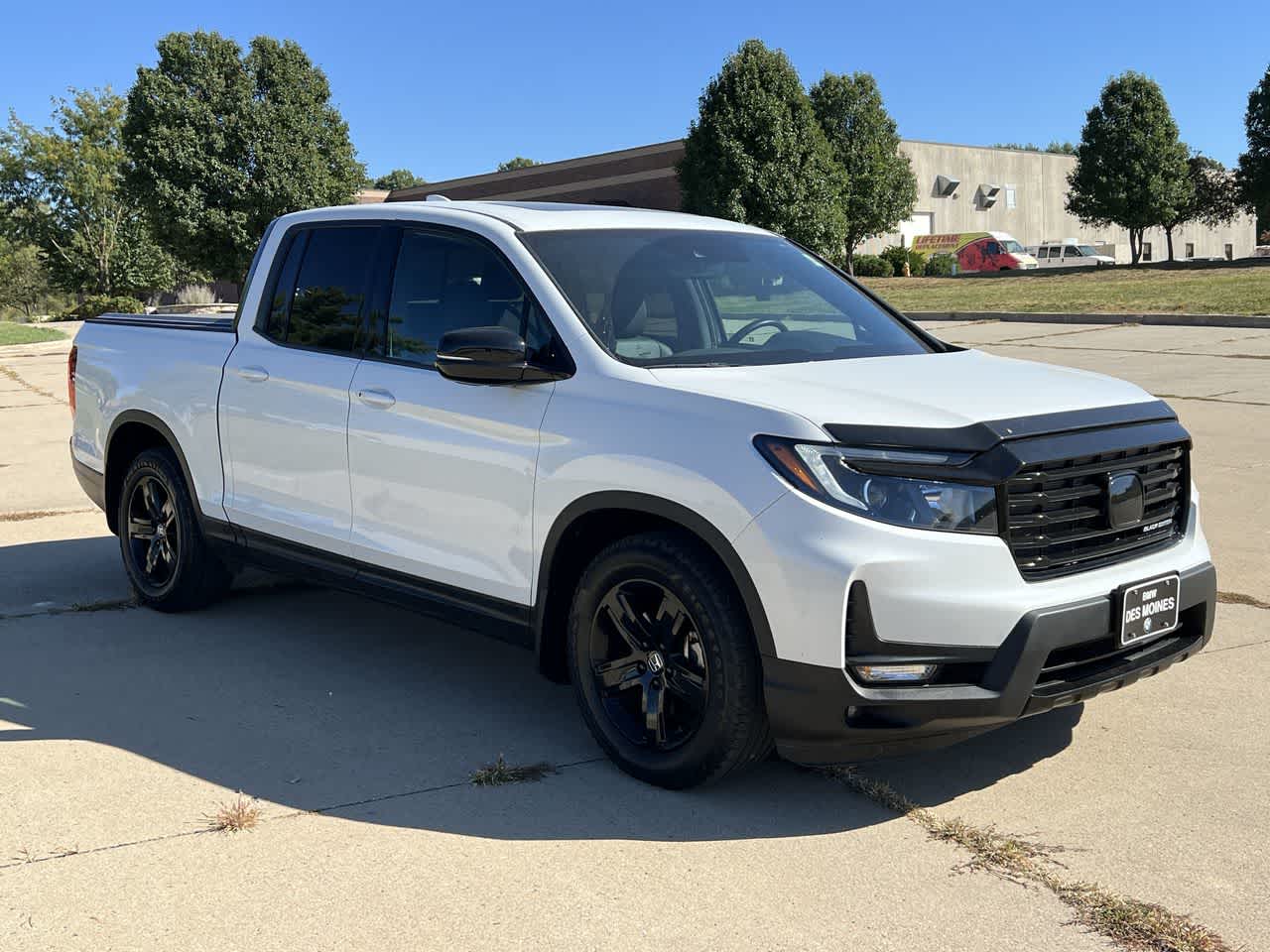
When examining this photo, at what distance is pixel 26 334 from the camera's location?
34906mm

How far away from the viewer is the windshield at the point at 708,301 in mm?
4629

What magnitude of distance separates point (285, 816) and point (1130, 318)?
22950 millimetres

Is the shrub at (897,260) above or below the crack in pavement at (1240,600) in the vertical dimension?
above

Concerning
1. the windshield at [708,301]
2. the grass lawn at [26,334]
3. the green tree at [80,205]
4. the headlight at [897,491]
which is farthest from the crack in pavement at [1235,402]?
the green tree at [80,205]

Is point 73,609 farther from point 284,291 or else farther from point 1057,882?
point 1057,882

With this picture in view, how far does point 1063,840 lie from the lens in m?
3.78

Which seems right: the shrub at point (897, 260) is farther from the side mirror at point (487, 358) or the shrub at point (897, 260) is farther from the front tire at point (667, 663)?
the front tire at point (667, 663)

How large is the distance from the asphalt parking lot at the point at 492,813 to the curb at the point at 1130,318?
17.9m

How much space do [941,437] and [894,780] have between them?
3.99ft

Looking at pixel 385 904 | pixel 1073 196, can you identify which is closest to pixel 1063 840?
pixel 385 904

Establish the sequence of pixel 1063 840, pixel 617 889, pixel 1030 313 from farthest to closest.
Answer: pixel 1030 313 < pixel 1063 840 < pixel 617 889

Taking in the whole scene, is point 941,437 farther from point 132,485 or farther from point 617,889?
point 132,485

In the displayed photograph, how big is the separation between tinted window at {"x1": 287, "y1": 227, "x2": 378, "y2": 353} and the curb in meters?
19.6

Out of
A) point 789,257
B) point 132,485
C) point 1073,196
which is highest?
point 1073,196
